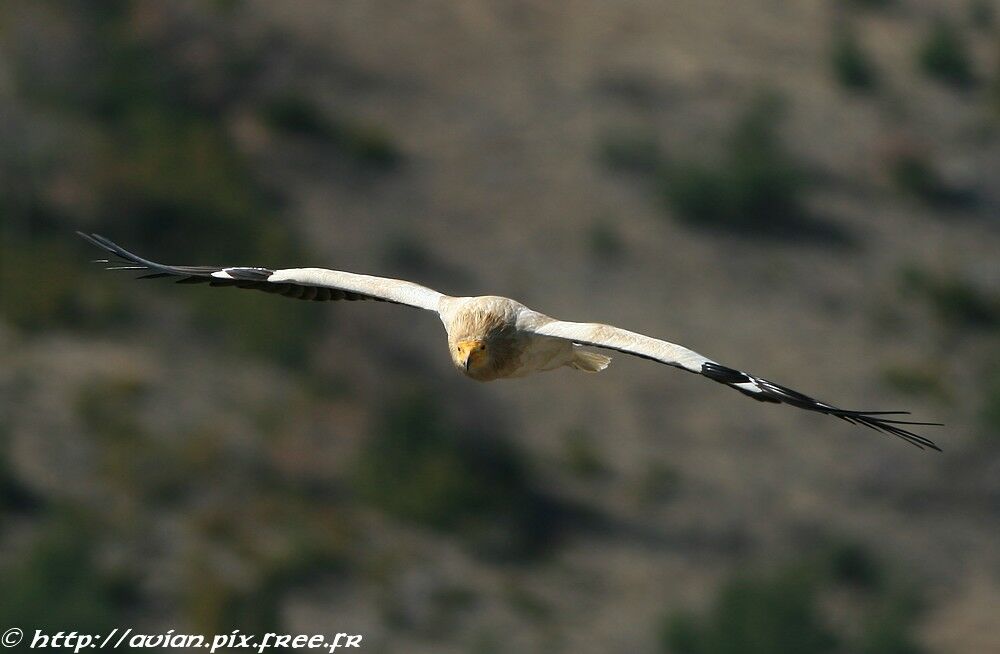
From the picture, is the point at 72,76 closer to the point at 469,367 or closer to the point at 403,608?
the point at 403,608

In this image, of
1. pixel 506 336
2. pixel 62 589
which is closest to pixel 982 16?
pixel 62 589

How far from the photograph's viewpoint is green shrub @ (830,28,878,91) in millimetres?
38594

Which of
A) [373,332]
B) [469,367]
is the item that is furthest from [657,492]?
[469,367]

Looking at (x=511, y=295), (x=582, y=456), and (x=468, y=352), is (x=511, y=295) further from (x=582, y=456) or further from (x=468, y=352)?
(x=468, y=352)

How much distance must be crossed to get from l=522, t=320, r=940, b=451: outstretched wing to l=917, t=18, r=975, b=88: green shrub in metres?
31.5

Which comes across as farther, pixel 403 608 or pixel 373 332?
pixel 373 332

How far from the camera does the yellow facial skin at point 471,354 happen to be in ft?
33.4

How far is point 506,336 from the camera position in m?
10.3

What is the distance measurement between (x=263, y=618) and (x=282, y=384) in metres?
7.64

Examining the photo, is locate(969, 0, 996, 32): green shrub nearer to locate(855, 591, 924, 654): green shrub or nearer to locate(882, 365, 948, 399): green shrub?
locate(882, 365, 948, 399): green shrub

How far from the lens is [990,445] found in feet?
107

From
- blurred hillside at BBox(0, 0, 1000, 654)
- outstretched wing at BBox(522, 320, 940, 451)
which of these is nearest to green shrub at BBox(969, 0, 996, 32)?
blurred hillside at BBox(0, 0, 1000, 654)

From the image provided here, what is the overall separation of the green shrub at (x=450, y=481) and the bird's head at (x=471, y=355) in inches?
783

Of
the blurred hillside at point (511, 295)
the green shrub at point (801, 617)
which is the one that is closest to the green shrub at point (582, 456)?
the blurred hillside at point (511, 295)
